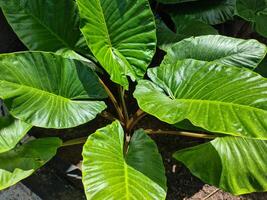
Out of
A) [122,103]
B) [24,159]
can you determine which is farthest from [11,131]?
[122,103]

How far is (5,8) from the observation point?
1533 millimetres

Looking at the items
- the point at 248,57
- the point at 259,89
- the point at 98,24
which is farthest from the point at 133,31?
the point at 259,89

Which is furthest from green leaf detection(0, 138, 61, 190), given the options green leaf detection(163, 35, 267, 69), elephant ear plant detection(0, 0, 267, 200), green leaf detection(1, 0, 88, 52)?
green leaf detection(163, 35, 267, 69)

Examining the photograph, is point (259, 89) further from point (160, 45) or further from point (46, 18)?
point (46, 18)

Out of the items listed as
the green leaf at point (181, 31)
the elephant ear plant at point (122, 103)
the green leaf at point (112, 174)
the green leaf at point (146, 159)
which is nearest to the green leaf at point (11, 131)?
the elephant ear plant at point (122, 103)

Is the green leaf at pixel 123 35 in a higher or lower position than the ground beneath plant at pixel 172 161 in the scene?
higher

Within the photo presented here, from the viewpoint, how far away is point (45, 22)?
1605mm

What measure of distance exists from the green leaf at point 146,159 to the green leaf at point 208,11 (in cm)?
76

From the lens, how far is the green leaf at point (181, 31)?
5.90 feet

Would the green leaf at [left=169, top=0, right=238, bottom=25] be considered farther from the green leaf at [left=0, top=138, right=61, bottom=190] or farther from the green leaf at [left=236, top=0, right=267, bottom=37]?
the green leaf at [left=0, top=138, right=61, bottom=190]

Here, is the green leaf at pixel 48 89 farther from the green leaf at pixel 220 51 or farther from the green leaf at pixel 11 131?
the green leaf at pixel 220 51

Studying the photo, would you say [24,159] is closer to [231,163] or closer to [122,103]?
[122,103]

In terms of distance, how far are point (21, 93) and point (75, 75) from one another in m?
0.23

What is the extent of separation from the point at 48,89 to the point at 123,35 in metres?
0.36
